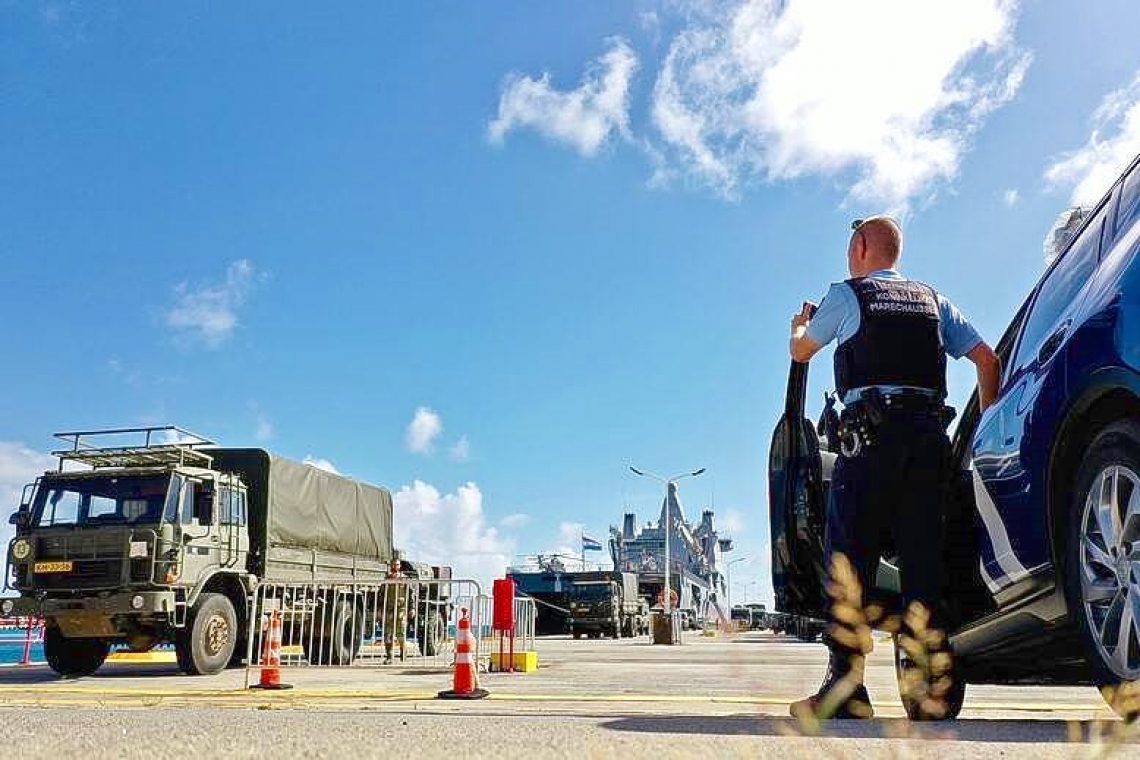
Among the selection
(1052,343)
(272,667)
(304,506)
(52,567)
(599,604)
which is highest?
(304,506)

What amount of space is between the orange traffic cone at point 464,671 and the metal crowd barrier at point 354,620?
381 cm

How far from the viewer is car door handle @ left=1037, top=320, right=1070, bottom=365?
3.19m

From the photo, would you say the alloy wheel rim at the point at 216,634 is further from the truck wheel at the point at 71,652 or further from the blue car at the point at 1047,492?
the blue car at the point at 1047,492

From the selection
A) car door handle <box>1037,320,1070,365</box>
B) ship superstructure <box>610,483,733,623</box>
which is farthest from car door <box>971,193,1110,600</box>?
ship superstructure <box>610,483,733,623</box>

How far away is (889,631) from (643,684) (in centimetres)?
473

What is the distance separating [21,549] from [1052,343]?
10779 mm

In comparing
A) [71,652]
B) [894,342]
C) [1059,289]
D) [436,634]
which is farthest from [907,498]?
[436,634]

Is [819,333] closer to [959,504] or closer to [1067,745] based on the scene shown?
[959,504]

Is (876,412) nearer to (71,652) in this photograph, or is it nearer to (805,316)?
(805,316)

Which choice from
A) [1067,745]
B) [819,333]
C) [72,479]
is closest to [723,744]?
[1067,745]

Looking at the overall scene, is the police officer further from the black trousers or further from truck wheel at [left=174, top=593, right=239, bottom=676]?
truck wheel at [left=174, top=593, right=239, bottom=676]

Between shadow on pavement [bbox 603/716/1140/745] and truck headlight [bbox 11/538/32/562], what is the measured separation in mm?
9173

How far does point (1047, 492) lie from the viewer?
3195 millimetres

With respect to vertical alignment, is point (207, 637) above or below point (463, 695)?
above
